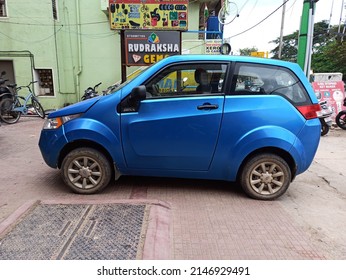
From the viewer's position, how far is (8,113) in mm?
9648

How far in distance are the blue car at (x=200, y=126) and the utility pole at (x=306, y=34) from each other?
5637 mm

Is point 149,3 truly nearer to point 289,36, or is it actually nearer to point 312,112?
point 312,112

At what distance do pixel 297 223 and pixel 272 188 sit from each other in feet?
2.10

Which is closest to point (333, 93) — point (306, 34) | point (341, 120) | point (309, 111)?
point (341, 120)

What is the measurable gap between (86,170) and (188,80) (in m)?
1.81

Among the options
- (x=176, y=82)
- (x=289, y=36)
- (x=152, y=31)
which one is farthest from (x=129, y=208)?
(x=289, y=36)

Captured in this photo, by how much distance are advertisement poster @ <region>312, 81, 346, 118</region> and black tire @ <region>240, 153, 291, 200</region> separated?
7869mm

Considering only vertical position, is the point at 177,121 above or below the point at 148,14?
below

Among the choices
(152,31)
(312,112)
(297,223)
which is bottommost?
(297,223)

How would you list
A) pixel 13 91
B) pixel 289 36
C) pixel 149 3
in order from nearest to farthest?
pixel 149 3 → pixel 13 91 → pixel 289 36

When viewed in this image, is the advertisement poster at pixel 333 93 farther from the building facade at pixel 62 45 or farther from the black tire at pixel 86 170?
the black tire at pixel 86 170

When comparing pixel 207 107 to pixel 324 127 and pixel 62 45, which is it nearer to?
pixel 324 127

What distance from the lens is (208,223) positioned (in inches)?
128

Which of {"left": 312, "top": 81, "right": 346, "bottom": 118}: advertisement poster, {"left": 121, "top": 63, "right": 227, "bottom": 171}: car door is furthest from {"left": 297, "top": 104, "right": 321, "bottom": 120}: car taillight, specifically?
{"left": 312, "top": 81, "right": 346, "bottom": 118}: advertisement poster
